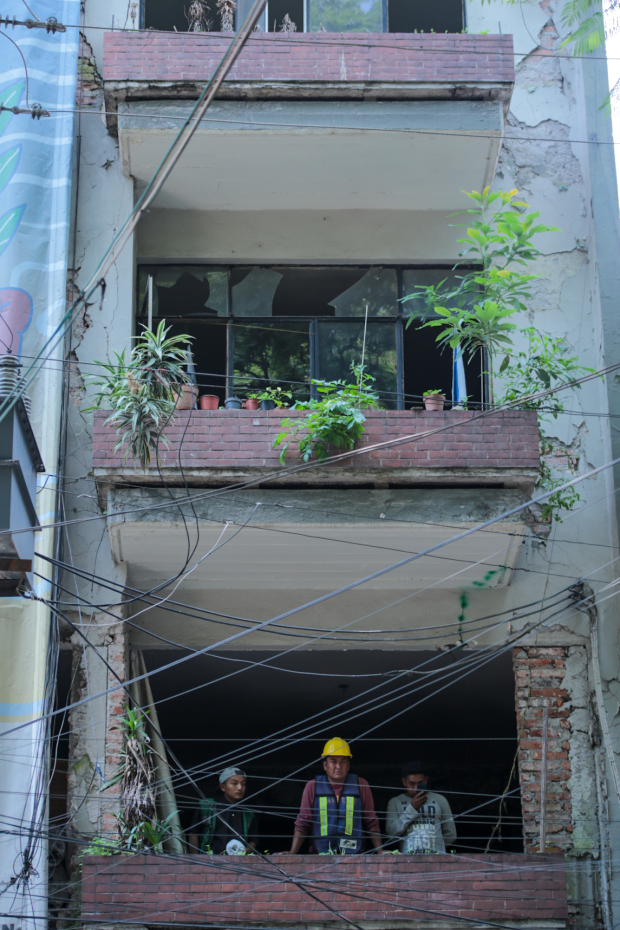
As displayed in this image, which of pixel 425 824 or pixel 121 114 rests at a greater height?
pixel 121 114

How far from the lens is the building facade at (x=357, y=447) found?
24.8 ft

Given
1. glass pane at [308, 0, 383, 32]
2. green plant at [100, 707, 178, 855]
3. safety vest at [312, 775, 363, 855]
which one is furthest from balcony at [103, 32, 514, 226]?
safety vest at [312, 775, 363, 855]

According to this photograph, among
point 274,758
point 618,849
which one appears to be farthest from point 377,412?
point 274,758

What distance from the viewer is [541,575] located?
335 inches

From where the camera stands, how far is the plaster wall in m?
8.45

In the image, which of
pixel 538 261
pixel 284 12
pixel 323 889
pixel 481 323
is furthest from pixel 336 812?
pixel 284 12

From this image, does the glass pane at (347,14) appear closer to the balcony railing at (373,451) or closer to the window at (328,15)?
the window at (328,15)

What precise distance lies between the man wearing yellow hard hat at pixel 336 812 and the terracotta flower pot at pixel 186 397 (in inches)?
119

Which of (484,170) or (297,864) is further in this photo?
(484,170)

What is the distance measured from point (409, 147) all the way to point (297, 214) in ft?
4.37

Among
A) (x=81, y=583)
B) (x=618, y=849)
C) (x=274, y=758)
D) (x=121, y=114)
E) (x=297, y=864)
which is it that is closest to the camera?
(x=297, y=864)

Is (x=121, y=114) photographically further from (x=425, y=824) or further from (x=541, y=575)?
(x=425, y=824)

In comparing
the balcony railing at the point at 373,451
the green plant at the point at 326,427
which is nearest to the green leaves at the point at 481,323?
the balcony railing at the point at 373,451

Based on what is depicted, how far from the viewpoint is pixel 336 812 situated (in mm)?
7859
